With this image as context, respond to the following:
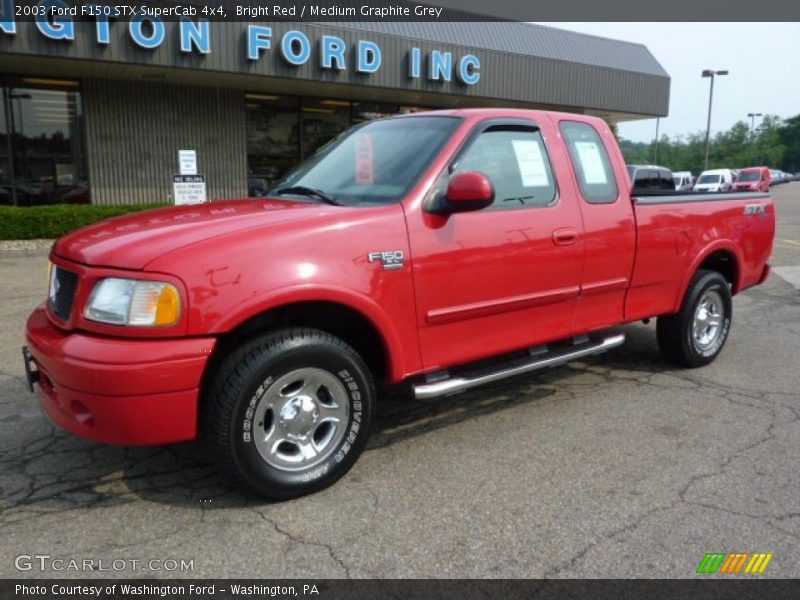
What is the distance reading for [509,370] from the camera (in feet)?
12.5

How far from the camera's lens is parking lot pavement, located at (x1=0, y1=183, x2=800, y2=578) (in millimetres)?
2662

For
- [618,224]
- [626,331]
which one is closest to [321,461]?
[618,224]

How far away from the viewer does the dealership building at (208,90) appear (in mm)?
12906

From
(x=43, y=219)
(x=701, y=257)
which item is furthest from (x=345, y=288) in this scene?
(x=43, y=219)

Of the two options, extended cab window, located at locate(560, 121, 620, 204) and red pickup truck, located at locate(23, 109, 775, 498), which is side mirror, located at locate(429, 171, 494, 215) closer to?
red pickup truck, located at locate(23, 109, 775, 498)

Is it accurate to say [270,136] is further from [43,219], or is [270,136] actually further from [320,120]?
[43,219]

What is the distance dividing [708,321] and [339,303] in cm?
373

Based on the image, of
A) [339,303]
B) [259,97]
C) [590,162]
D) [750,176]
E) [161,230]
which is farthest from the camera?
[750,176]

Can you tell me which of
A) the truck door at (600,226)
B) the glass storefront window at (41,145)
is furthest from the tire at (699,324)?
the glass storefront window at (41,145)

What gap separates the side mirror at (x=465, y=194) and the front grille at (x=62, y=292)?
1.79 m

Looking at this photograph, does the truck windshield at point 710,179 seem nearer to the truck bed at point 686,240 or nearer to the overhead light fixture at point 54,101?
the overhead light fixture at point 54,101

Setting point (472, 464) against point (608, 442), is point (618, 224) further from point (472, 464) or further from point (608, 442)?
point (472, 464)

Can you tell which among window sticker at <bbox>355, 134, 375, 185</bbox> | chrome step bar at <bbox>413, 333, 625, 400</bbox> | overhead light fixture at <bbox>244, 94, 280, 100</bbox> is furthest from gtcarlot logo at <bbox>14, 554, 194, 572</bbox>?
overhead light fixture at <bbox>244, 94, 280, 100</bbox>

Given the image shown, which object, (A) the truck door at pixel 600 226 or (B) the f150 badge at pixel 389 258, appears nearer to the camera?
(B) the f150 badge at pixel 389 258
